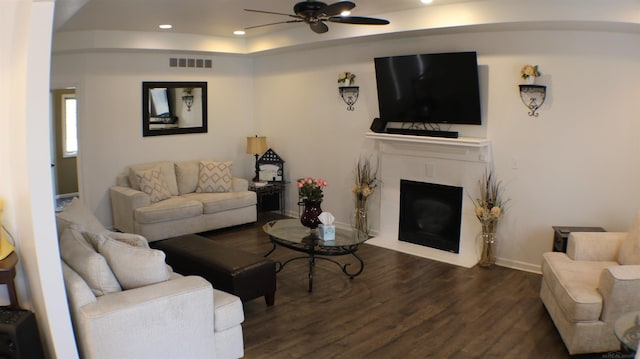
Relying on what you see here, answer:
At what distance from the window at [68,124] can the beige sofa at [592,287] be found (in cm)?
793

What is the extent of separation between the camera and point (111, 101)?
22.7 feet

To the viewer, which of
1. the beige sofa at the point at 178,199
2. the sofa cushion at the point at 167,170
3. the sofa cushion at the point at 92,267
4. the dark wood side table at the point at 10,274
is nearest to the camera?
the dark wood side table at the point at 10,274

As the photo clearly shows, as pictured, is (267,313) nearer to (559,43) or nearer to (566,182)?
(566,182)

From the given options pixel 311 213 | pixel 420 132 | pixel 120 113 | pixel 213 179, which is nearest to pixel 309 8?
pixel 311 213

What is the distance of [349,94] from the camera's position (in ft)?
22.4

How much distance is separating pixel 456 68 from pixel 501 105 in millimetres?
626

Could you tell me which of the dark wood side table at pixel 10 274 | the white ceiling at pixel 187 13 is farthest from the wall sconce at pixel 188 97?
the dark wood side table at pixel 10 274

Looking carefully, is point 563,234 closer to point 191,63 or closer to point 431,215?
point 431,215

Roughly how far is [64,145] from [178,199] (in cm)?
346

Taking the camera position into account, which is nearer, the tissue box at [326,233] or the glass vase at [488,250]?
the tissue box at [326,233]

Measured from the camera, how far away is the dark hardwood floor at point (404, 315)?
3.77m

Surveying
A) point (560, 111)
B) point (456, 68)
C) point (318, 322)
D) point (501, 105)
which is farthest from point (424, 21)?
point (318, 322)

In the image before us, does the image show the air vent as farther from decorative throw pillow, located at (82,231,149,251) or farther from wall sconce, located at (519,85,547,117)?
wall sconce, located at (519,85,547,117)

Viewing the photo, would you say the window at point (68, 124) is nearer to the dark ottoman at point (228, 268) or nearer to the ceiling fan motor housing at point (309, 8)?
the dark ottoman at point (228, 268)
